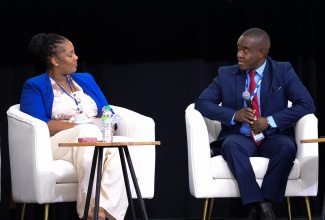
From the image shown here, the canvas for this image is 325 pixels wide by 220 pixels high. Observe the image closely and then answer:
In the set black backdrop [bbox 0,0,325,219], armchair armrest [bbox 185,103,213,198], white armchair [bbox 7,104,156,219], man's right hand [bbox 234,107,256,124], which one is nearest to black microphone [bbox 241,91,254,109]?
man's right hand [bbox 234,107,256,124]

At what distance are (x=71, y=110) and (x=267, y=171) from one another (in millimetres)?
1394

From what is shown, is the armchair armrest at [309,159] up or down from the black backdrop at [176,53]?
down

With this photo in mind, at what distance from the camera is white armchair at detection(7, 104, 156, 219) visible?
177 inches

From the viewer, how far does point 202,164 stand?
4.64 m

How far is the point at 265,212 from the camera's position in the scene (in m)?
4.42

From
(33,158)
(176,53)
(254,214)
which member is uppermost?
(176,53)

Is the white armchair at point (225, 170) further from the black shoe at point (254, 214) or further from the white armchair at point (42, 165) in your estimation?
the white armchair at point (42, 165)

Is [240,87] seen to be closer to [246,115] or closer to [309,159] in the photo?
Answer: [246,115]

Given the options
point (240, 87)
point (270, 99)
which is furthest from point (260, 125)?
point (240, 87)

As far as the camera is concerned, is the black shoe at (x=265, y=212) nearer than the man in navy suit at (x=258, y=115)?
Yes

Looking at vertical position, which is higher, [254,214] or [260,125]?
[260,125]

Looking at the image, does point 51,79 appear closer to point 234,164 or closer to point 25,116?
point 25,116

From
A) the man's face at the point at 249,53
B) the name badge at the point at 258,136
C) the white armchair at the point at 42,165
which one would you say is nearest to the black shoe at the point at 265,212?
the name badge at the point at 258,136

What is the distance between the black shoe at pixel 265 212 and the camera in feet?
14.4
